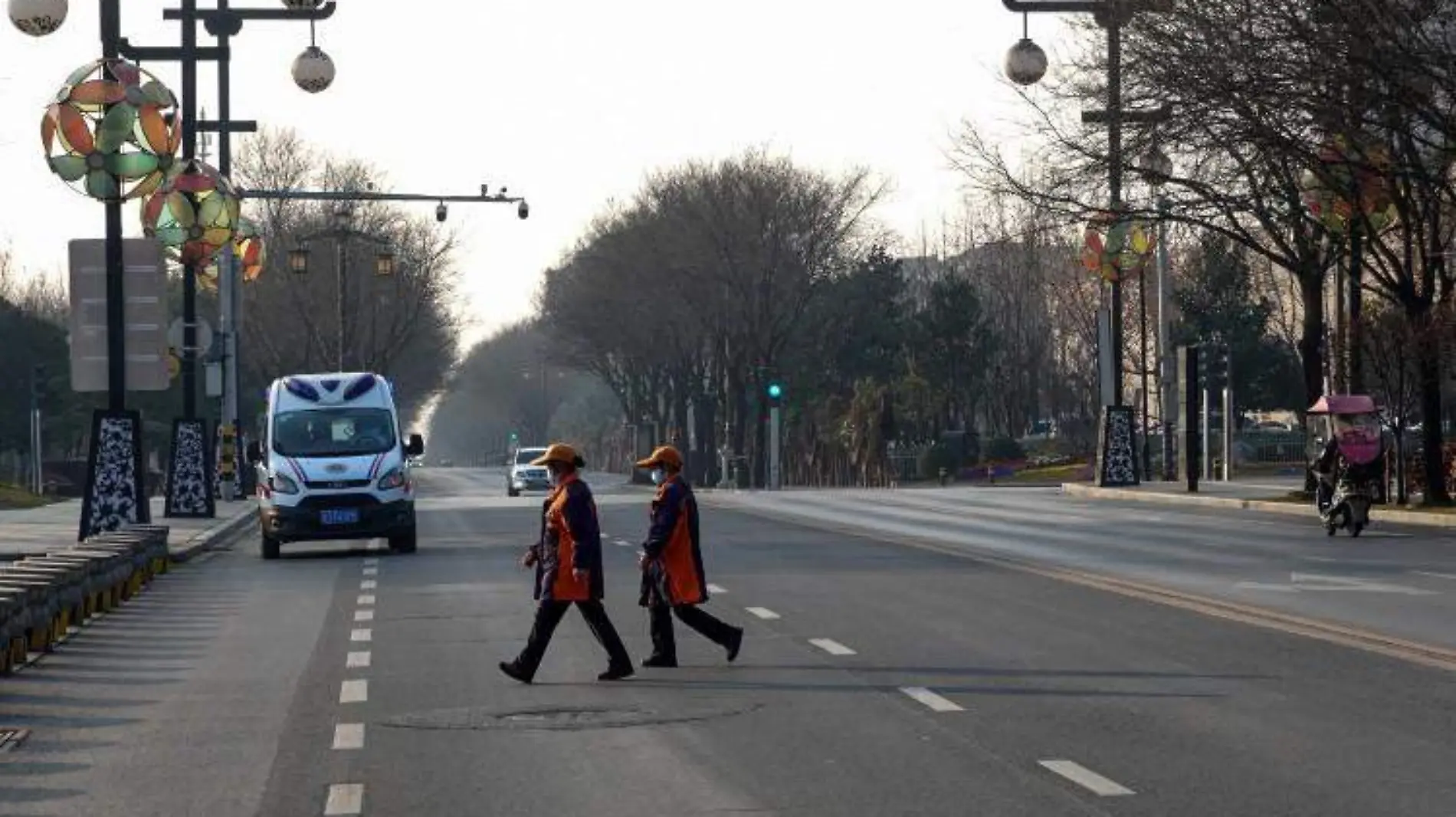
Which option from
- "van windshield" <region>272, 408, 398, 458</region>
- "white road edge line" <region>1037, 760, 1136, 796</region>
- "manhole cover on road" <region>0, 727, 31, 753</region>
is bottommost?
"manhole cover on road" <region>0, 727, 31, 753</region>

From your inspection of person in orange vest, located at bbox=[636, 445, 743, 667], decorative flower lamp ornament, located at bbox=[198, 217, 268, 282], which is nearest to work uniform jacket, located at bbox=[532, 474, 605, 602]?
person in orange vest, located at bbox=[636, 445, 743, 667]

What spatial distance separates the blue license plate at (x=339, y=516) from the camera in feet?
112

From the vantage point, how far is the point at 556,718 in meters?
13.8

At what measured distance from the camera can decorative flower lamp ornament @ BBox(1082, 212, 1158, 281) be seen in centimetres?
4691

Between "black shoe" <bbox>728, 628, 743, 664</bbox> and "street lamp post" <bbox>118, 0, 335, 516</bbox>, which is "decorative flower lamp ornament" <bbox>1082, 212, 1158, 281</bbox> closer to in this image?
"street lamp post" <bbox>118, 0, 335, 516</bbox>

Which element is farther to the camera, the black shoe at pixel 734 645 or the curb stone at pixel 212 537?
the curb stone at pixel 212 537

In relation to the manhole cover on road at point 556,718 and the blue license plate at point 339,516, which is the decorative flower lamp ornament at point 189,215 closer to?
the blue license plate at point 339,516

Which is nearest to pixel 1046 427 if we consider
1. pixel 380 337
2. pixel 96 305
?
pixel 380 337

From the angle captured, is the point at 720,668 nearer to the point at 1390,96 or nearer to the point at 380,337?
the point at 1390,96

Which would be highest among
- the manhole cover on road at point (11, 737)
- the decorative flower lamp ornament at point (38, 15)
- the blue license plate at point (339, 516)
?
the decorative flower lamp ornament at point (38, 15)

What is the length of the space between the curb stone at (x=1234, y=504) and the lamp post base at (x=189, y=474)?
18.4 metres

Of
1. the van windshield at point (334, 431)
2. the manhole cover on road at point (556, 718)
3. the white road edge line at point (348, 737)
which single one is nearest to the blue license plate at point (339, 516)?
the van windshield at point (334, 431)

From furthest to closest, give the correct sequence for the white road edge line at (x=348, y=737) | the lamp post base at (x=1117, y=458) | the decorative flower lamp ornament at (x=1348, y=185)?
the lamp post base at (x=1117, y=458) < the decorative flower lamp ornament at (x=1348, y=185) < the white road edge line at (x=348, y=737)

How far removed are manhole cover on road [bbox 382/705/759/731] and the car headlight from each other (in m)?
20.3
